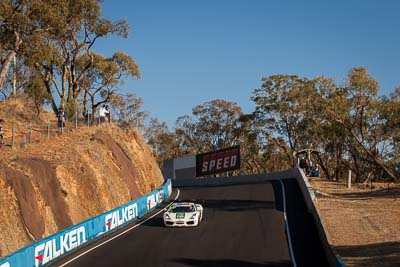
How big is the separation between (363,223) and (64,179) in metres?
17.1

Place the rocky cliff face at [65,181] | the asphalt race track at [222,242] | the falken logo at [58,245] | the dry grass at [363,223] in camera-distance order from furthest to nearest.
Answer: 1. the rocky cliff face at [65,181]
2. the asphalt race track at [222,242]
3. the dry grass at [363,223]
4. the falken logo at [58,245]

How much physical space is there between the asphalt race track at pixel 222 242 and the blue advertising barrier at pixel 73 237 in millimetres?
501

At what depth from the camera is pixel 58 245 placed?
69.4 ft

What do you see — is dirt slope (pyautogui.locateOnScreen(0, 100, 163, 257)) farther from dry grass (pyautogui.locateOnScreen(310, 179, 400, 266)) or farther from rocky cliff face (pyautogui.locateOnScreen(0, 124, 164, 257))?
dry grass (pyautogui.locateOnScreen(310, 179, 400, 266))

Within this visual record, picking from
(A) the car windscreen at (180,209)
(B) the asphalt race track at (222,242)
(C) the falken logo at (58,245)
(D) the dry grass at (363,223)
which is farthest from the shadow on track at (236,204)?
(C) the falken logo at (58,245)

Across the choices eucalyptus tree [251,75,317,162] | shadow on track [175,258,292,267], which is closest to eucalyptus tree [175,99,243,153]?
eucalyptus tree [251,75,317,162]

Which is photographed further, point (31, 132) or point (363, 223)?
point (31, 132)

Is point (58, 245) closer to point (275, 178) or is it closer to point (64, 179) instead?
point (64, 179)

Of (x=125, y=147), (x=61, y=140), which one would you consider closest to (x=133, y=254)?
(x=61, y=140)

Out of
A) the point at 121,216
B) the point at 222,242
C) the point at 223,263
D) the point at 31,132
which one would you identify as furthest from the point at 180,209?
the point at 31,132

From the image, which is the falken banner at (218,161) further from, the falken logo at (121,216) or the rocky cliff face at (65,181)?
the falken logo at (121,216)

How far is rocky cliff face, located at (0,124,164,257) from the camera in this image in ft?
76.4

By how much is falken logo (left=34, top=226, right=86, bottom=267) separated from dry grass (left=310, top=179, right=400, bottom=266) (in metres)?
11.3

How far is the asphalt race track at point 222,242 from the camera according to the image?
20094 millimetres
